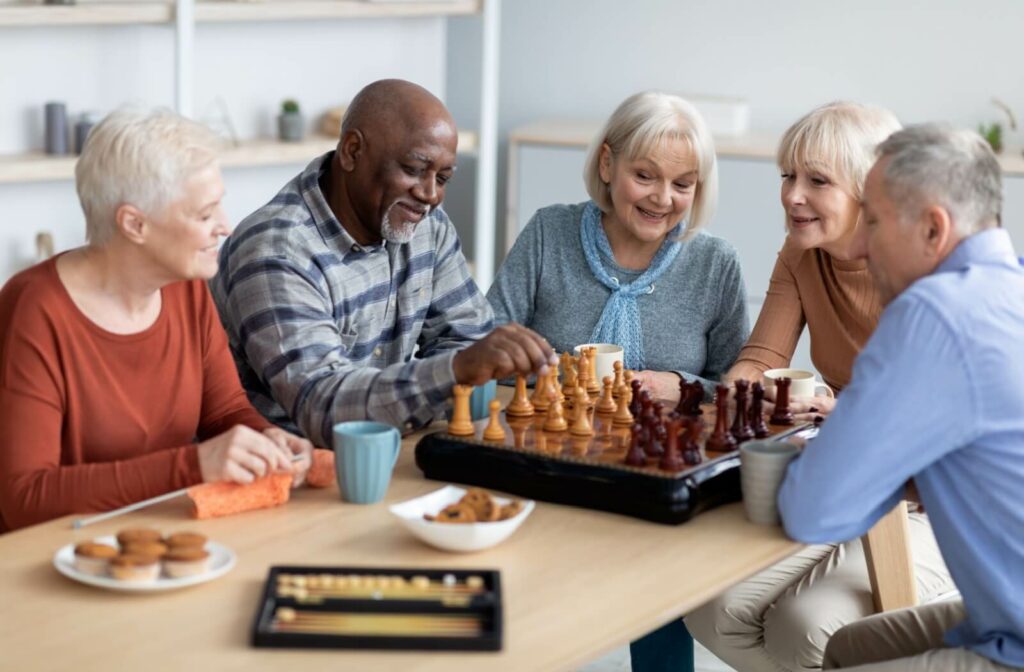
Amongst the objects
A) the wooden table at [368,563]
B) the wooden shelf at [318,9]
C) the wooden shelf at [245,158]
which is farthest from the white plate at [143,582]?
the wooden shelf at [318,9]

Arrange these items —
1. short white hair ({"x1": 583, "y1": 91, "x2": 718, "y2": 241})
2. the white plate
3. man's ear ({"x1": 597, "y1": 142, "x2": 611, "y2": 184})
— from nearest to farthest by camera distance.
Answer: the white plate, short white hair ({"x1": 583, "y1": 91, "x2": 718, "y2": 241}), man's ear ({"x1": 597, "y1": 142, "x2": 611, "y2": 184})

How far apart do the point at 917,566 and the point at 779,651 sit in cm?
28

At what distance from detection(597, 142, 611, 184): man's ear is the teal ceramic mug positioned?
→ 1.07m

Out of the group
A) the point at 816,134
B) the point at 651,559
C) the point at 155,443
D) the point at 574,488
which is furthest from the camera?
the point at 816,134

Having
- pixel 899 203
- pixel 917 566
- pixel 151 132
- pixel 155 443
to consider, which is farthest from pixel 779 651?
pixel 151 132

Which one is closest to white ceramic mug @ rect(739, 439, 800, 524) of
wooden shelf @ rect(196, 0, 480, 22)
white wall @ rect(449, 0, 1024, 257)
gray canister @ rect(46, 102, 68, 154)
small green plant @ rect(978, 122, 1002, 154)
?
gray canister @ rect(46, 102, 68, 154)

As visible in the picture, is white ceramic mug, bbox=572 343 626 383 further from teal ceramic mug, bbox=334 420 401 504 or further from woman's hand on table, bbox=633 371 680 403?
teal ceramic mug, bbox=334 420 401 504

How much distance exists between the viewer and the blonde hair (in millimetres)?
2695

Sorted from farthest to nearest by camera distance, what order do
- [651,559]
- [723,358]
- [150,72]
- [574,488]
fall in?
1. [150,72]
2. [723,358]
3. [574,488]
4. [651,559]

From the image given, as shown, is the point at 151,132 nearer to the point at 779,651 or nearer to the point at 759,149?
the point at 779,651

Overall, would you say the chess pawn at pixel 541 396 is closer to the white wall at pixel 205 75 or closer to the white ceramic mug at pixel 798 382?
the white ceramic mug at pixel 798 382

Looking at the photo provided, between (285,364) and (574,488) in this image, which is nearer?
(574,488)

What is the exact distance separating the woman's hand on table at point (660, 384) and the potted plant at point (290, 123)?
8.72 ft

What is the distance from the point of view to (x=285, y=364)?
2.31m
